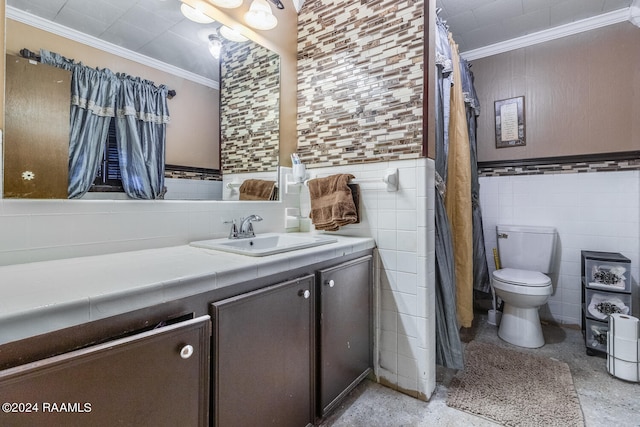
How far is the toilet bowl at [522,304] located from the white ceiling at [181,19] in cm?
199

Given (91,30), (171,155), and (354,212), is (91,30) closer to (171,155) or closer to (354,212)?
(171,155)

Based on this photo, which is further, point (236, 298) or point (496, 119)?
point (496, 119)

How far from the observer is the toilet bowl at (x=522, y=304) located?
2.05m

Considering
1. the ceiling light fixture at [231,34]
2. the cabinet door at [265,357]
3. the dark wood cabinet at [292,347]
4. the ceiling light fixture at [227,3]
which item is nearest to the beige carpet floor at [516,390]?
the dark wood cabinet at [292,347]

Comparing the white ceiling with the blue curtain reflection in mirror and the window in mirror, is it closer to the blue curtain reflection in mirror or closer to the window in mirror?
the blue curtain reflection in mirror

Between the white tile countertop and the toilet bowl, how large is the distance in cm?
168

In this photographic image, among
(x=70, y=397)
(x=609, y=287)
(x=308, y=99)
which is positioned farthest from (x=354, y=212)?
(x=609, y=287)

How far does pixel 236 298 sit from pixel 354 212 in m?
0.91

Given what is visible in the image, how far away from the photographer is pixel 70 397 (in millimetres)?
604

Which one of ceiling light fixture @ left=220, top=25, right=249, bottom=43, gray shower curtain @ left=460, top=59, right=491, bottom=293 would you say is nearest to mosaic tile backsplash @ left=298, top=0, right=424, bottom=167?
ceiling light fixture @ left=220, top=25, right=249, bottom=43

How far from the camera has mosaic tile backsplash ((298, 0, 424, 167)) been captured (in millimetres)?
1594

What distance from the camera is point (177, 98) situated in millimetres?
1432

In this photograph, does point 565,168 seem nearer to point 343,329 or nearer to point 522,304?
point 522,304

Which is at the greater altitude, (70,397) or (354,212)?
(354,212)
